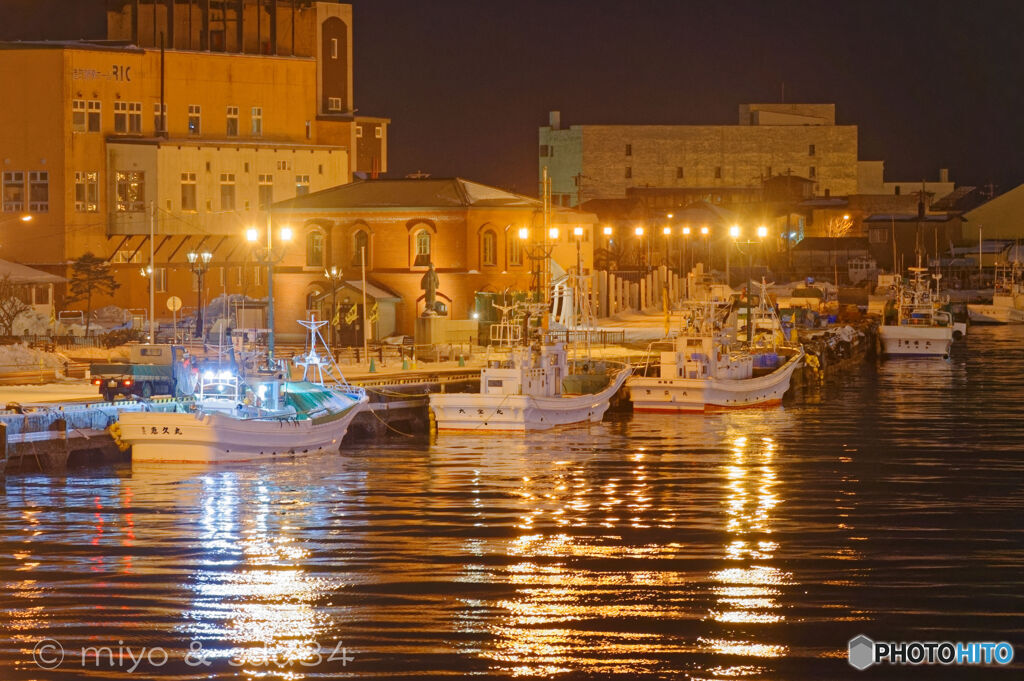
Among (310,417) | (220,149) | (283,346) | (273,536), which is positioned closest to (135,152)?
(220,149)

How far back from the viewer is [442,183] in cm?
6969

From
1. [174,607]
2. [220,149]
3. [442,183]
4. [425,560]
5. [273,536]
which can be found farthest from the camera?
[220,149]

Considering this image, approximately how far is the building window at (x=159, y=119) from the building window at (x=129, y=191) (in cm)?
251

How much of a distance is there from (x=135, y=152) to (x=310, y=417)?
117ft

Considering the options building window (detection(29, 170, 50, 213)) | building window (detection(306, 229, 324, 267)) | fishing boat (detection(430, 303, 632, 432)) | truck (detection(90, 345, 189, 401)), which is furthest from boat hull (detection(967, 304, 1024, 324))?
truck (detection(90, 345, 189, 401))

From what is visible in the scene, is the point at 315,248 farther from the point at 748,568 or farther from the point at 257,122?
the point at 748,568

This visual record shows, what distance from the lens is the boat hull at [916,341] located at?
267ft

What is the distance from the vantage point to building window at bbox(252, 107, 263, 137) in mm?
78312

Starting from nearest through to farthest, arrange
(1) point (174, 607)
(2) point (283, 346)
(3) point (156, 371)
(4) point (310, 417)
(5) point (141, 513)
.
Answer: (1) point (174, 607), (5) point (141, 513), (4) point (310, 417), (3) point (156, 371), (2) point (283, 346)

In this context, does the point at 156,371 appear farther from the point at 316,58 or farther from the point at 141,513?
the point at 316,58

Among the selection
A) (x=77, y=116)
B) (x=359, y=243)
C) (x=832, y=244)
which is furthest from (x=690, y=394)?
(x=832, y=244)

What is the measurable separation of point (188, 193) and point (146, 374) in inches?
1245

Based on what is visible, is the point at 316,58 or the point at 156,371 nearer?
the point at 156,371

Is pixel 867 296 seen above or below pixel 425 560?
above
